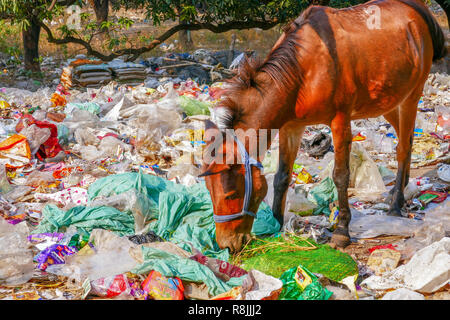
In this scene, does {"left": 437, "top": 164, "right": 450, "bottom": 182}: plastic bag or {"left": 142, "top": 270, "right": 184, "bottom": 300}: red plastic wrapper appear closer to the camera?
{"left": 142, "top": 270, "right": 184, "bottom": 300}: red plastic wrapper

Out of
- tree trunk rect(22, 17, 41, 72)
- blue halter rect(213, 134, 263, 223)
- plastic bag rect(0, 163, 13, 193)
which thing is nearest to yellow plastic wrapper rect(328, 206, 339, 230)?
blue halter rect(213, 134, 263, 223)

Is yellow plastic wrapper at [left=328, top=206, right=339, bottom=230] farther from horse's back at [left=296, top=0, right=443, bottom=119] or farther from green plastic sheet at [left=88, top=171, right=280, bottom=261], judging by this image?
horse's back at [left=296, top=0, right=443, bottom=119]

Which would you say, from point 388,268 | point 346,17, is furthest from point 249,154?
point 346,17

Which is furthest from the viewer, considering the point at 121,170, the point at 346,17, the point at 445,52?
the point at 121,170

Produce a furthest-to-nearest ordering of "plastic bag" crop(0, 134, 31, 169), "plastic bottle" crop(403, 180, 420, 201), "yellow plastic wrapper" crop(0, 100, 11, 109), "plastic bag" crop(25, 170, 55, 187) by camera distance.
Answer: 1. "yellow plastic wrapper" crop(0, 100, 11, 109)
2. "plastic bag" crop(0, 134, 31, 169)
3. "plastic bag" crop(25, 170, 55, 187)
4. "plastic bottle" crop(403, 180, 420, 201)

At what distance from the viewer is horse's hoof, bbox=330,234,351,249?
3.63 metres

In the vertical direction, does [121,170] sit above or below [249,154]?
below

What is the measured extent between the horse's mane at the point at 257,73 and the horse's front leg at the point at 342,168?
0.51 metres

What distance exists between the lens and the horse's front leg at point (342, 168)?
11.7 ft

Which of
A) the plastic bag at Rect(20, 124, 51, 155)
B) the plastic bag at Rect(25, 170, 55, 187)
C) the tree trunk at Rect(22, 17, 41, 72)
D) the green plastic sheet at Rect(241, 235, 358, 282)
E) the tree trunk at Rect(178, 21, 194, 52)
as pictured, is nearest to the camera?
the green plastic sheet at Rect(241, 235, 358, 282)

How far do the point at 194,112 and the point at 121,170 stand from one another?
6.56ft

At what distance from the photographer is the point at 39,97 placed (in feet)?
28.8

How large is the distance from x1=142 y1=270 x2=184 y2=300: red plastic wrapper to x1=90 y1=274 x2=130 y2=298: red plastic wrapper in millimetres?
128
